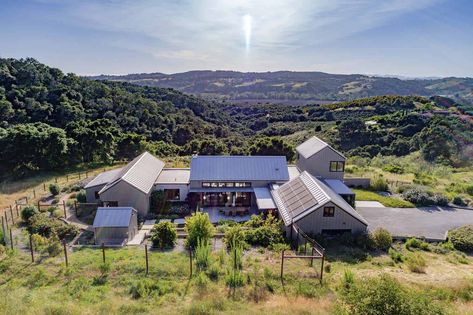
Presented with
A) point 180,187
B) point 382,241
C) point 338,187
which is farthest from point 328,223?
point 180,187

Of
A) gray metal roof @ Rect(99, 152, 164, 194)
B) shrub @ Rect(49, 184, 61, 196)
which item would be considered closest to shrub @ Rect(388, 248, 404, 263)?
gray metal roof @ Rect(99, 152, 164, 194)

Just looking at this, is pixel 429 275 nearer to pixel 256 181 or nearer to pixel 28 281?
pixel 256 181

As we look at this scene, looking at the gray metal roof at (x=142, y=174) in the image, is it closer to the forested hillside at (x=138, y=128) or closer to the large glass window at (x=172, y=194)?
the large glass window at (x=172, y=194)

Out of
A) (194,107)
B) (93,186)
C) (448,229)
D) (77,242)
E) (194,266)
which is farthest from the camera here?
(194,107)

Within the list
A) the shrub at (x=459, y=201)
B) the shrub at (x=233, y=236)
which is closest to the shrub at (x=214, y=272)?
the shrub at (x=233, y=236)

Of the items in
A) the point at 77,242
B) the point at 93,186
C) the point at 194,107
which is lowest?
the point at 77,242

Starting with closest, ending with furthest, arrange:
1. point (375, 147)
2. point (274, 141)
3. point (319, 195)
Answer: point (319, 195) → point (274, 141) → point (375, 147)

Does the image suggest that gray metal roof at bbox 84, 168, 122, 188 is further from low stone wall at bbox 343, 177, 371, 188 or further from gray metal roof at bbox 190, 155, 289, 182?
low stone wall at bbox 343, 177, 371, 188

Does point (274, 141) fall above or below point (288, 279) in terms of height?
above

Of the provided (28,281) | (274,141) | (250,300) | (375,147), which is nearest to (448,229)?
(250,300)
